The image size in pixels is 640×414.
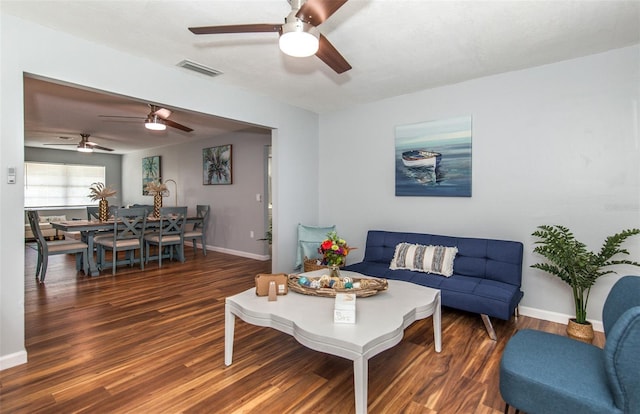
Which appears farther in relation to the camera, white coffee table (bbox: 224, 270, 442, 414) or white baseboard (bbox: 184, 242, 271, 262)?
white baseboard (bbox: 184, 242, 271, 262)

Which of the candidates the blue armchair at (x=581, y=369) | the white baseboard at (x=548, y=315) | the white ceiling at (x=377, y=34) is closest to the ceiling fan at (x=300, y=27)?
the white ceiling at (x=377, y=34)

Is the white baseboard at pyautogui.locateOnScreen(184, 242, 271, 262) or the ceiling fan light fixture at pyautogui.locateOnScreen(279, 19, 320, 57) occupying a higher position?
the ceiling fan light fixture at pyautogui.locateOnScreen(279, 19, 320, 57)

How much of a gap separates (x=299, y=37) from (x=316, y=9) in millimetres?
177

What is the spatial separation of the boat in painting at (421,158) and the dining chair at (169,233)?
3825 mm

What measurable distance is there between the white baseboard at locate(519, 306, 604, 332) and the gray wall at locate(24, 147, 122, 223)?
33.0 feet

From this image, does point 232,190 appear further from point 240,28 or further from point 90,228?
point 240,28

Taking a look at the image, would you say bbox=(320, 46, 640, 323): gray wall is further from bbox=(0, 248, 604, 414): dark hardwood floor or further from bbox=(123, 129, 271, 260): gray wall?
bbox=(123, 129, 271, 260): gray wall

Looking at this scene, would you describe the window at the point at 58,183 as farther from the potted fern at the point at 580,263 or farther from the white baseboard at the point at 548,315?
the potted fern at the point at 580,263

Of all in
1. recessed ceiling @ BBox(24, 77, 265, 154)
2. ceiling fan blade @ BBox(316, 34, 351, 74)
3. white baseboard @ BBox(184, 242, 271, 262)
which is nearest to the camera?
ceiling fan blade @ BBox(316, 34, 351, 74)

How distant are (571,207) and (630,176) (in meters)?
0.47

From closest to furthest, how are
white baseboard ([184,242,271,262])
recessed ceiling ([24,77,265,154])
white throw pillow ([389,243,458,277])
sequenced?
white throw pillow ([389,243,458,277]) < recessed ceiling ([24,77,265,154]) < white baseboard ([184,242,271,262])

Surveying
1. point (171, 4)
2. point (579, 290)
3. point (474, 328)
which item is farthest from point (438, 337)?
point (171, 4)

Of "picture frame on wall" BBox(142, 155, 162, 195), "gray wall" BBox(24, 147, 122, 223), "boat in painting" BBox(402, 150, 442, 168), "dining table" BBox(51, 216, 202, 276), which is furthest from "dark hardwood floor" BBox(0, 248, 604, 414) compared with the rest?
"gray wall" BBox(24, 147, 122, 223)

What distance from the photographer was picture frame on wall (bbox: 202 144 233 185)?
6.32 m
